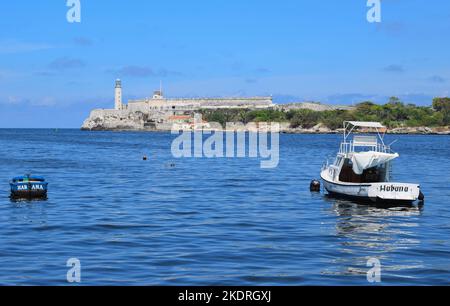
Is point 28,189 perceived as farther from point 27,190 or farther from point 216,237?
point 216,237

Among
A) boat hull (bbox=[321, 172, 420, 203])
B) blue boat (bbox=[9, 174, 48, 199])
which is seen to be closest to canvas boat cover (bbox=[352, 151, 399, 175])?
boat hull (bbox=[321, 172, 420, 203])

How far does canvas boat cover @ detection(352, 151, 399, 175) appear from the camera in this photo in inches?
1839

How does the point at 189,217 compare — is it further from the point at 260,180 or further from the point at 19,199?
the point at 260,180

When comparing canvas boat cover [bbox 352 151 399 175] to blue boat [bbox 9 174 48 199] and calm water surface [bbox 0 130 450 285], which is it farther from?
blue boat [bbox 9 174 48 199]

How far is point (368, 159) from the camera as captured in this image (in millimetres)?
46938

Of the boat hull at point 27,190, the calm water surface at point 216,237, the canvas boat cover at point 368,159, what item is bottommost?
the calm water surface at point 216,237

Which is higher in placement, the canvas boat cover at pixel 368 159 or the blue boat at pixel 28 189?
the canvas boat cover at pixel 368 159

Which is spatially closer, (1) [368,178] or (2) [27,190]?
(2) [27,190]

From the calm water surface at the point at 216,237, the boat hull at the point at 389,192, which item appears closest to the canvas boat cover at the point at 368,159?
the boat hull at the point at 389,192

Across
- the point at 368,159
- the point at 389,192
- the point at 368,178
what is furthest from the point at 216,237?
the point at 368,178

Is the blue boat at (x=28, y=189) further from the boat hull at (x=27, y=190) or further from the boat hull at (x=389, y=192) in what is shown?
the boat hull at (x=389, y=192)

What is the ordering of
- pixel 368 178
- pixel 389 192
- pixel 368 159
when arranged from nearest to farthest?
pixel 389 192 < pixel 368 159 < pixel 368 178

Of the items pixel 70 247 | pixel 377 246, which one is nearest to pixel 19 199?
pixel 70 247

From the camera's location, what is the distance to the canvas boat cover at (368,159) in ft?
153
